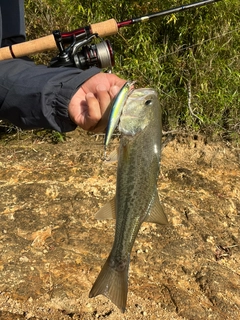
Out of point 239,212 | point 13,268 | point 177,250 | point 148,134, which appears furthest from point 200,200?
point 148,134

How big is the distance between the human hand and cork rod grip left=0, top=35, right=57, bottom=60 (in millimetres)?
1191

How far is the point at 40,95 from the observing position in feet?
6.73

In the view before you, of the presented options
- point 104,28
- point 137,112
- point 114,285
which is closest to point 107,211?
point 114,285

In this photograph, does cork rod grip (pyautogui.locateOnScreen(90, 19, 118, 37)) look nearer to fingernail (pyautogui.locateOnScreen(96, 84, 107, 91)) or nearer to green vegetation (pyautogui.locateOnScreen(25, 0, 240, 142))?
green vegetation (pyautogui.locateOnScreen(25, 0, 240, 142))

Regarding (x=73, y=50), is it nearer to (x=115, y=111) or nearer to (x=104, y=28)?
(x=104, y=28)

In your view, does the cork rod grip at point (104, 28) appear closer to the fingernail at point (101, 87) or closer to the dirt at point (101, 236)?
the dirt at point (101, 236)

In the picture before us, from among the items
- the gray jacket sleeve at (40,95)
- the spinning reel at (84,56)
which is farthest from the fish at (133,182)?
the spinning reel at (84,56)

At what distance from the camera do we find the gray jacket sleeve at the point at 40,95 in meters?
2.04

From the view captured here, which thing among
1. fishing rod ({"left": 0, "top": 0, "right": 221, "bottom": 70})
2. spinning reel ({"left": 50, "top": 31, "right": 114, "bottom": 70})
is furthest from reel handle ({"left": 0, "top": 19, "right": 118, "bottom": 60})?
spinning reel ({"left": 50, "top": 31, "right": 114, "bottom": 70})

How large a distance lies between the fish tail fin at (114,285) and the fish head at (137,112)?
73cm

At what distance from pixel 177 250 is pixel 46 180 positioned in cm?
183

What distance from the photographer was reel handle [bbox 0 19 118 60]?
3011mm

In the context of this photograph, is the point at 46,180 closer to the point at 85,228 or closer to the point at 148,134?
the point at 85,228

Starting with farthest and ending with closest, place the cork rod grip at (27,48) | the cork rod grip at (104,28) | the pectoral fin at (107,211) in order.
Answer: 1. the cork rod grip at (104,28)
2. the cork rod grip at (27,48)
3. the pectoral fin at (107,211)
